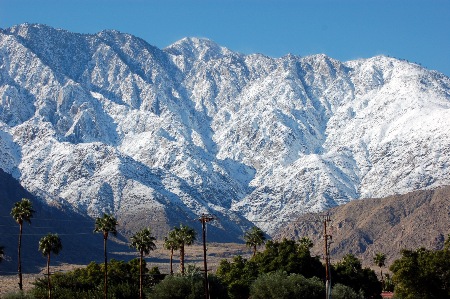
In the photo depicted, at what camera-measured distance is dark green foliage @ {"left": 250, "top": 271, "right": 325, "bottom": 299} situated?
144m

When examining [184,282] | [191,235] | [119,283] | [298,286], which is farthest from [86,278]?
[298,286]

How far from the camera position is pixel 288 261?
174 meters

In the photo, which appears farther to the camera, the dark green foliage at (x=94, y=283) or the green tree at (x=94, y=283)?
the dark green foliage at (x=94, y=283)

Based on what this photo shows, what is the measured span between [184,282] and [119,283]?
929 inches

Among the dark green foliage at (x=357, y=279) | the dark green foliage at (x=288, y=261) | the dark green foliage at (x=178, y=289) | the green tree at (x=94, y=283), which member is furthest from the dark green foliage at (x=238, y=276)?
the dark green foliage at (x=357, y=279)

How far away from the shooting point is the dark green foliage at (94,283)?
519 feet

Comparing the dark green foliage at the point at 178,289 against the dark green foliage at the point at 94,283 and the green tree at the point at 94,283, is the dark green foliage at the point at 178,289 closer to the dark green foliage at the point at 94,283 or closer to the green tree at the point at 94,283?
the green tree at the point at 94,283

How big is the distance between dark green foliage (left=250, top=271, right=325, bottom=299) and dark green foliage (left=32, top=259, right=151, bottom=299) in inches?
1075

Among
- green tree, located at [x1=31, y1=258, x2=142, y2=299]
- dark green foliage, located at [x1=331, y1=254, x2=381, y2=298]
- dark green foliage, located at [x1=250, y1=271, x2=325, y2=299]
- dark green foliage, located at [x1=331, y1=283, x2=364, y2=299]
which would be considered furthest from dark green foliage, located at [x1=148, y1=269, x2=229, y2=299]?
dark green foliage, located at [x1=331, y1=254, x2=381, y2=298]

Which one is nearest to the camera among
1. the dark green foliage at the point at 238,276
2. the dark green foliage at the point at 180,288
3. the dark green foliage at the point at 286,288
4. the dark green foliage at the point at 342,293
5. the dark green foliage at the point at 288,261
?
the dark green foliage at the point at 286,288

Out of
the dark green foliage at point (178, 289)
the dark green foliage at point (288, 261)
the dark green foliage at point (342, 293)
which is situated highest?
the dark green foliage at point (288, 261)

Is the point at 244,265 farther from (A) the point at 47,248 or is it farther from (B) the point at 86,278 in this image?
(A) the point at 47,248

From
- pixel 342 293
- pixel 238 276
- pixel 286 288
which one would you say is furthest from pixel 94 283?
pixel 342 293

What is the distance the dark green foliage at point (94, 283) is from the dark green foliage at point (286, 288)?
27296 mm
